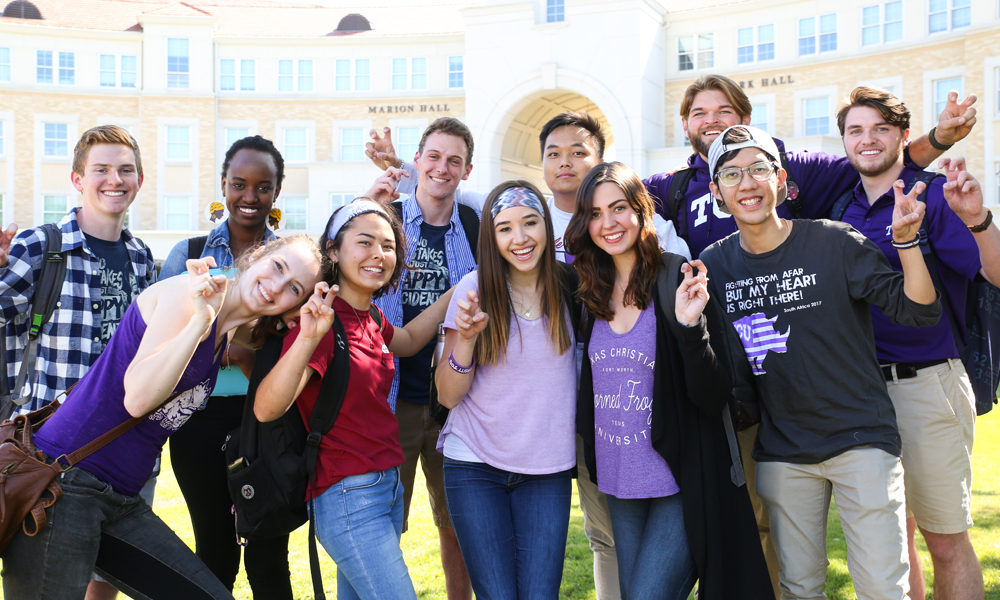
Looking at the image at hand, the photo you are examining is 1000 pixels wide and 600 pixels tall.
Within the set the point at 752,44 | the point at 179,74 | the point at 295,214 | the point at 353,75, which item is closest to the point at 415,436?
the point at 752,44

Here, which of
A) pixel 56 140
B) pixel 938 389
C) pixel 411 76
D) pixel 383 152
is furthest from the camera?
pixel 411 76

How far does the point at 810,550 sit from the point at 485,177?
2802 cm

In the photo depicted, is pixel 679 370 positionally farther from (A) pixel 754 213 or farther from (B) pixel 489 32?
(B) pixel 489 32

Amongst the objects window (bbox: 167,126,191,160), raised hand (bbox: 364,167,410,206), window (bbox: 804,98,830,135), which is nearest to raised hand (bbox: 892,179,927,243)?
raised hand (bbox: 364,167,410,206)

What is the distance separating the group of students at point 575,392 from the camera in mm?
A: 3047

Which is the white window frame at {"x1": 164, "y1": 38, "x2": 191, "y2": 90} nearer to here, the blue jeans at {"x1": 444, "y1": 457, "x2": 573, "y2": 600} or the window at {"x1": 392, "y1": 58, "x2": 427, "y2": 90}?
the window at {"x1": 392, "y1": 58, "x2": 427, "y2": 90}

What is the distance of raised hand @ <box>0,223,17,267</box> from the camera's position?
3859mm

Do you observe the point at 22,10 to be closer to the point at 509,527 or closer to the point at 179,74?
the point at 179,74

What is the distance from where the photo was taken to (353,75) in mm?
36031

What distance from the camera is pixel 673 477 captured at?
3260 millimetres

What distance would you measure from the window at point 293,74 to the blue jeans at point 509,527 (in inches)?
1415

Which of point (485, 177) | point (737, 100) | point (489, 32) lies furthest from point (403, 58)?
point (737, 100)

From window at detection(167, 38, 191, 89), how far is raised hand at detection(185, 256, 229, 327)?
122ft

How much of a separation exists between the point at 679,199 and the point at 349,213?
213 centimetres
